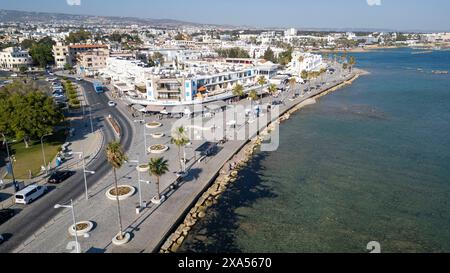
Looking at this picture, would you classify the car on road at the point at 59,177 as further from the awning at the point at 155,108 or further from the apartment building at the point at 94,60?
the apartment building at the point at 94,60

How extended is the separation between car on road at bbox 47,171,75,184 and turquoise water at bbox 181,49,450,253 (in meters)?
16.2

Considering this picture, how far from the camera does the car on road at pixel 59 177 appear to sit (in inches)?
1372

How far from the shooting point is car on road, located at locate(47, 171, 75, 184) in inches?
1372

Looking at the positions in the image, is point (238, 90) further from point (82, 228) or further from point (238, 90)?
point (82, 228)

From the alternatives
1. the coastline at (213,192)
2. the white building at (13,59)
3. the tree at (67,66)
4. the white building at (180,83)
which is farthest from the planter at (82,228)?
the white building at (13,59)

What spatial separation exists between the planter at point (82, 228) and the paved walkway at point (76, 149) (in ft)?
28.8

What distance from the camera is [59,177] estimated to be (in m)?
35.2

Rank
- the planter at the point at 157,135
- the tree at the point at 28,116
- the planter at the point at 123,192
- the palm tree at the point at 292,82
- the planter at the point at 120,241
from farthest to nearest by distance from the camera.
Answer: the palm tree at the point at 292,82
the planter at the point at 157,135
the tree at the point at 28,116
the planter at the point at 123,192
the planter at the point at 120,241

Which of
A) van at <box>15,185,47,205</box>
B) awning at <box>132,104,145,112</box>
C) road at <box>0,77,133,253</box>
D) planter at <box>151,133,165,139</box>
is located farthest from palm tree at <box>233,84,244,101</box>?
van at <box>15,185,47,205</box>

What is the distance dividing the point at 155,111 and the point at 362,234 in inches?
1801

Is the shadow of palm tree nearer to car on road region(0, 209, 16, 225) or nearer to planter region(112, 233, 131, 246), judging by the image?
planter region(112, 233, 131, 246)

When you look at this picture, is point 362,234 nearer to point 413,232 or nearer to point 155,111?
point 413,232
